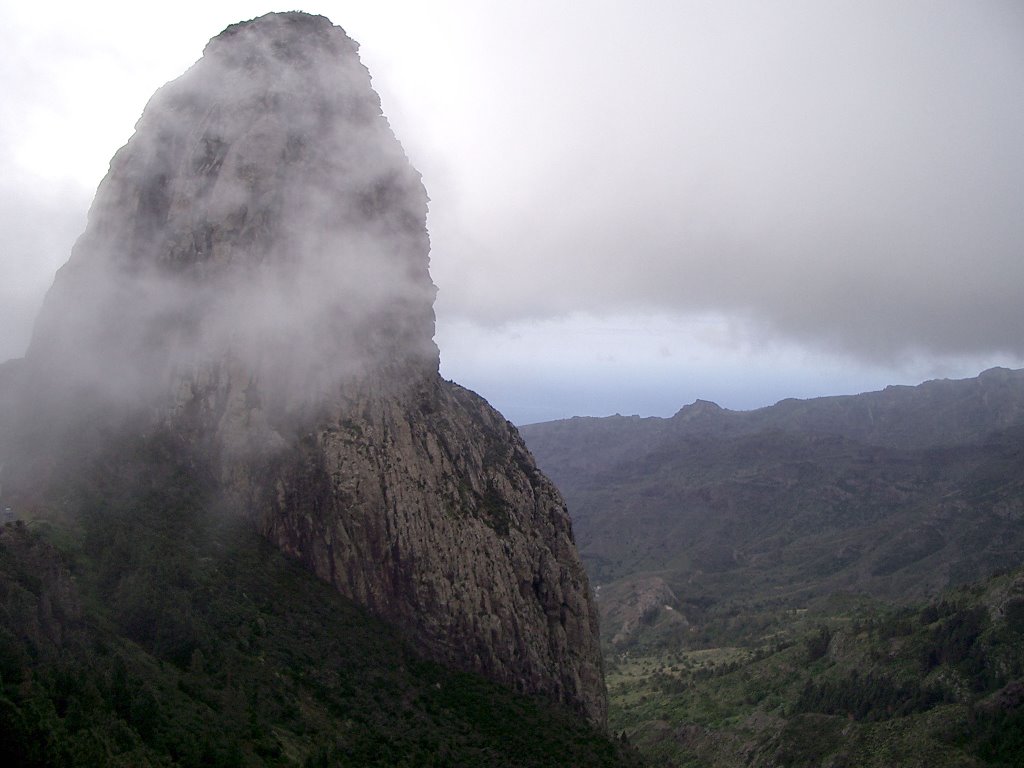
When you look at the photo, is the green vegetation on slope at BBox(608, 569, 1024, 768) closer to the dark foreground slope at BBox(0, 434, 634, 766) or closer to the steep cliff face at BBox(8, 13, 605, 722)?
the steep cliff face at BBox(8, 13, 605, 722)

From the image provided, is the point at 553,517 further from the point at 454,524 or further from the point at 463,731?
the point at 463,731

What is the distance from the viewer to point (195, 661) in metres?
42.8

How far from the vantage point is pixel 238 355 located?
219 feet

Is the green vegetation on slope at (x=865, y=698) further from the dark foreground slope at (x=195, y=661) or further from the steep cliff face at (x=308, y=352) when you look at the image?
the dark foreground slope at (x=195, y=661)

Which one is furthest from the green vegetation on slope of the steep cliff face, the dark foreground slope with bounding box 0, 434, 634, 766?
the dark foreground slope with bounding box 0, 434, 634, 766

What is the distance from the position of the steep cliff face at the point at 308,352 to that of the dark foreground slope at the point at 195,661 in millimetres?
4089

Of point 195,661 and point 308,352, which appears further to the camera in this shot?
point 308,352

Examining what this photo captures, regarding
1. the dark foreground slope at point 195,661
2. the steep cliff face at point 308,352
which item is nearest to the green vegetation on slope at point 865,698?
the steep cliff face at point 308,352

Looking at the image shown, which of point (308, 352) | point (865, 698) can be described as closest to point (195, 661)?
point (308, 352)

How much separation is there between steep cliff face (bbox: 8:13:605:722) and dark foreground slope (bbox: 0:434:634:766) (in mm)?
4089

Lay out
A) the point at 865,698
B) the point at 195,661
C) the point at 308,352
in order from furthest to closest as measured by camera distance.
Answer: the point at 865,698, the point at 308,352, the point at 195,661

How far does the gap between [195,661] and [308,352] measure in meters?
32.1

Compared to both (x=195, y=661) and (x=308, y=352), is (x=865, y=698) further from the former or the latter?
(x=195, y=661)

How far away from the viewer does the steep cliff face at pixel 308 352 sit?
65438mm
